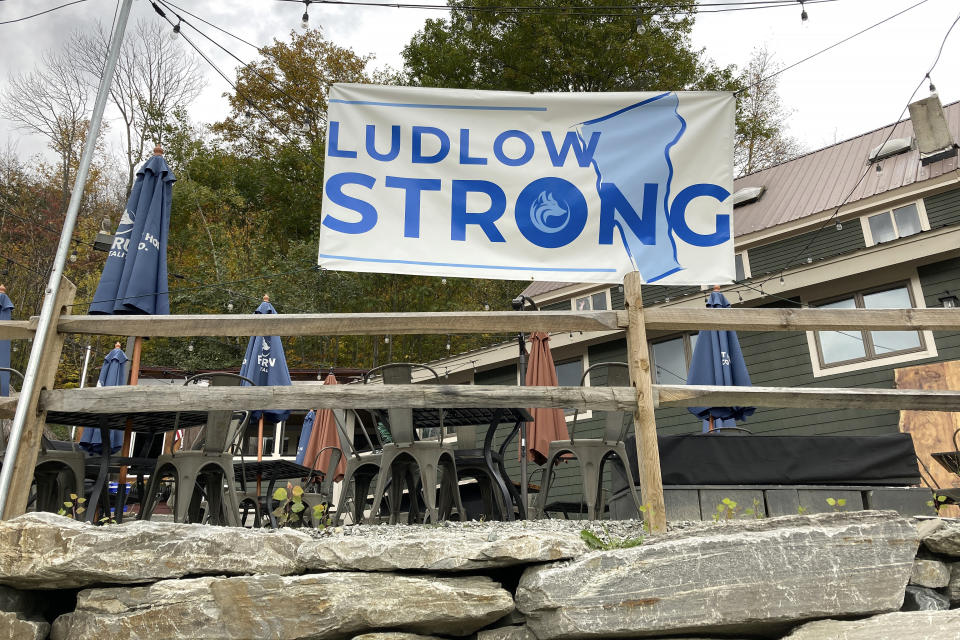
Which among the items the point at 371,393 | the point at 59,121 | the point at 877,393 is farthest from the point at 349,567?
the point at 59,121

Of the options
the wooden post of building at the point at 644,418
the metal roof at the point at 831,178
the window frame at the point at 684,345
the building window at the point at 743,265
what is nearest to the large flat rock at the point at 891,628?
the wooden post of building at the point at 644,418

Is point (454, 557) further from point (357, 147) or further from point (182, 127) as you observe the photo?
point (182, 127)

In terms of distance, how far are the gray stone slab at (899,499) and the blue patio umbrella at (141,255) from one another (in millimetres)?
5456

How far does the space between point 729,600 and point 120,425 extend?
3.70 metres

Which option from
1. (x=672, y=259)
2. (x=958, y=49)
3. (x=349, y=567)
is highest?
(x=958, y=49)

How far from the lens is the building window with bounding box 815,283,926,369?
10.9 m

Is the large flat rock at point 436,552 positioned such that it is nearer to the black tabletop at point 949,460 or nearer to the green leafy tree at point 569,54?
the black tabletop at point 949,460

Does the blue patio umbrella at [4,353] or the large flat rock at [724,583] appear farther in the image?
the blue patio umbrella at [4,353]

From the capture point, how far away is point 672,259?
420cm

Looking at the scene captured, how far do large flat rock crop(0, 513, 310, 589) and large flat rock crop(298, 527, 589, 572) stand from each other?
0.55ft

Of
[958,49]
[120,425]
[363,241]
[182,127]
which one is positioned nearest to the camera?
[363,241]

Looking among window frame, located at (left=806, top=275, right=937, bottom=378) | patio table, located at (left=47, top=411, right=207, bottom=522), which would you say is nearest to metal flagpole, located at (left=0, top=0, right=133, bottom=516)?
patio table, located at (left=47, top=411, right=207, bottom=522)

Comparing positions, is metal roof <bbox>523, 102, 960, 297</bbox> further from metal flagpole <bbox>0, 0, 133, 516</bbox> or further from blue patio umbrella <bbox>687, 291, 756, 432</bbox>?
metal flagpole <bbox>0, 0, 133, 516</bbox>

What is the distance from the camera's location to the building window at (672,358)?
40.9 ft
